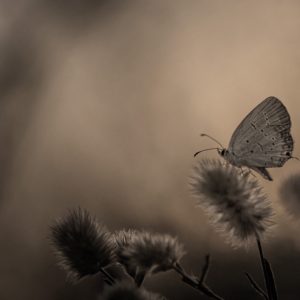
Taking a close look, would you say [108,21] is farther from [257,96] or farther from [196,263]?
[196,263]

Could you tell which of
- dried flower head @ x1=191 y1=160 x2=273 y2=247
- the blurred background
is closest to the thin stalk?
dried flower head @ x1=191 y1=160 x2=273 y2=247

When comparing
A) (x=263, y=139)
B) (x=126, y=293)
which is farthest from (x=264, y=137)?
(x=126, y=293)

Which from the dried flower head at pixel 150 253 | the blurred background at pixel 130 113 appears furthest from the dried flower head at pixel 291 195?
the blurred background at pixel 130 113

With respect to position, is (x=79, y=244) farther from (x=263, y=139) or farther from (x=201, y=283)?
(x=263, y=139)

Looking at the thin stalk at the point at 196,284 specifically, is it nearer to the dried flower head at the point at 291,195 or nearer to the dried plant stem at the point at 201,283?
the dried plant stem at the point at 201,283

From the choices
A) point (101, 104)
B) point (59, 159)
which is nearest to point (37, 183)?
point (59, 159)

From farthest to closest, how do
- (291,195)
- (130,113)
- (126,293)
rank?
(130,113) → (291,195) → (126,293)

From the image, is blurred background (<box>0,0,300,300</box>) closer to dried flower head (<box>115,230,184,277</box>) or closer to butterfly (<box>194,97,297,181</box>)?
butterfly (<box>194,97,297,181</box>)
